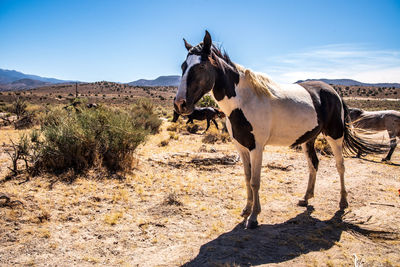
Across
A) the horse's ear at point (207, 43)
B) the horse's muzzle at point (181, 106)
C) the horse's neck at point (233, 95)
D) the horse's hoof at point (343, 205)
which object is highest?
the horse's ear at point (207, 43)

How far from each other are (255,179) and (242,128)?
2.66 ft

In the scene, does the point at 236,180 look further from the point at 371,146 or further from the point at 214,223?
the point at 371,146

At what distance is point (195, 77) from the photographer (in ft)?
9.99

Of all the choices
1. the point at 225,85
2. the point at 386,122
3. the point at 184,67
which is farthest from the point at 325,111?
the point at 386,122

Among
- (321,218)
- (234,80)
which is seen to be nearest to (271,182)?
(321,218)

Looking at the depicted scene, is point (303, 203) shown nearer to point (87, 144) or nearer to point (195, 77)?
point (195, 77)

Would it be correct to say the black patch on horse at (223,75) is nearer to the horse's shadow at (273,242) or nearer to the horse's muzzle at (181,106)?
the horse's muzzle at (181,106)

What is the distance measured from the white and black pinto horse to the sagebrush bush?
3642mm

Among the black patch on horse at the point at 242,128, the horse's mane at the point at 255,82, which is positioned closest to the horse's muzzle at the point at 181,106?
the black patch on horse at the point at 242,128

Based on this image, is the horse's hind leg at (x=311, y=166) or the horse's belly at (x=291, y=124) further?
the horse's hind leg at (x=311, y=166)

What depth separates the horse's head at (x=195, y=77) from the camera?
2939mm

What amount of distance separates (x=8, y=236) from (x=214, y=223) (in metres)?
2.87

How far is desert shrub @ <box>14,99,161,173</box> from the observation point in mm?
5746

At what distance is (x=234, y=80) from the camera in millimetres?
3594
